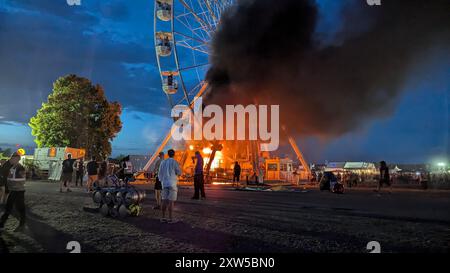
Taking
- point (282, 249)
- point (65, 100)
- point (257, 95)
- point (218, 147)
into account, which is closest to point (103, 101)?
point (65, 100)

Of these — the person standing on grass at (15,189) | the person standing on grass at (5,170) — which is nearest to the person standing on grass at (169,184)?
the person standing on grass at (15,189)

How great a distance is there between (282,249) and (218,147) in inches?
937

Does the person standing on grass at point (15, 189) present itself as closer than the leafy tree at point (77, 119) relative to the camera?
Yes

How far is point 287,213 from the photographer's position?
8406 mm

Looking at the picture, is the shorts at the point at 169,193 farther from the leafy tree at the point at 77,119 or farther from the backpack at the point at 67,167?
the leafy tree at the point at 77,119

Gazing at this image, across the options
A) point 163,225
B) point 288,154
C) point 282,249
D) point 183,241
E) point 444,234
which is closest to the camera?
point 282,249

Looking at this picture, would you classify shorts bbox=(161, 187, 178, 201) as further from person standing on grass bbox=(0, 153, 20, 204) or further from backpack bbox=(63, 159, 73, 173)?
backpack bbox=(63, 159, 73, 173)

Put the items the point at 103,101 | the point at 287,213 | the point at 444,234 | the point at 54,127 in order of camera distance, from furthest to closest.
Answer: the point at 103,101 → the point at 54,127 → the point at 287,213 → the point at 444,234

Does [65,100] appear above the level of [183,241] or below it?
above

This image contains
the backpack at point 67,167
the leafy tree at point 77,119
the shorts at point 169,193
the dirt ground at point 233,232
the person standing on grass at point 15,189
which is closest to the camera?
the dirt ground at point 233,232

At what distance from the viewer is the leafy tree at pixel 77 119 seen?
3177cm

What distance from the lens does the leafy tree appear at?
1251 inches

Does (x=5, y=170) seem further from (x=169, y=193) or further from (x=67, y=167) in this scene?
(x=67, y=167)

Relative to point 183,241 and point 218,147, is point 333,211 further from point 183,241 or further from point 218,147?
point 218,147
